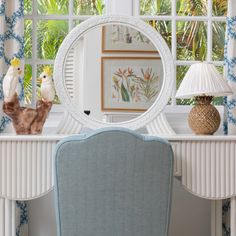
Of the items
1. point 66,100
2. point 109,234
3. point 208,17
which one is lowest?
point 109,234

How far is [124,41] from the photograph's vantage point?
255 cm

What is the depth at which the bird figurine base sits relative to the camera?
7.49 ft

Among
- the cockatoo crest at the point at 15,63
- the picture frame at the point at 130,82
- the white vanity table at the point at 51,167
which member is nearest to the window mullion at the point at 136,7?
the picture frame at the point at 130,82

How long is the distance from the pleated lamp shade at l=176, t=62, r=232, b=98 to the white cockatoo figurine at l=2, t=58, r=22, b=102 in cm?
84

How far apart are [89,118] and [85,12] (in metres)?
0.71

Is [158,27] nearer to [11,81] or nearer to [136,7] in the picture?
[136,7]

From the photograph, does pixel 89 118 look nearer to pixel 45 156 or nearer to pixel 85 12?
pixel 45 156

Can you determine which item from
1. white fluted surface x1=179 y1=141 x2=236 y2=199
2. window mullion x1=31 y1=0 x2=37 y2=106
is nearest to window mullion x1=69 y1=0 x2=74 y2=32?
window mullion x1=31 y1=0 x2=37 y2=106

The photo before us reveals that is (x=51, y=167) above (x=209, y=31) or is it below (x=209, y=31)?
below

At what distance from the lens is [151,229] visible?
6.07ft

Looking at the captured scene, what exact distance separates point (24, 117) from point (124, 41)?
0.71 metres

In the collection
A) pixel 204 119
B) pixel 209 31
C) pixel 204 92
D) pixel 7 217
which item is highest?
pixel 209 31

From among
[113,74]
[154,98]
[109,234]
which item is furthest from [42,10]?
[109,234]

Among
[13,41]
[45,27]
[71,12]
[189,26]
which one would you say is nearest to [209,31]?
[189,26]
